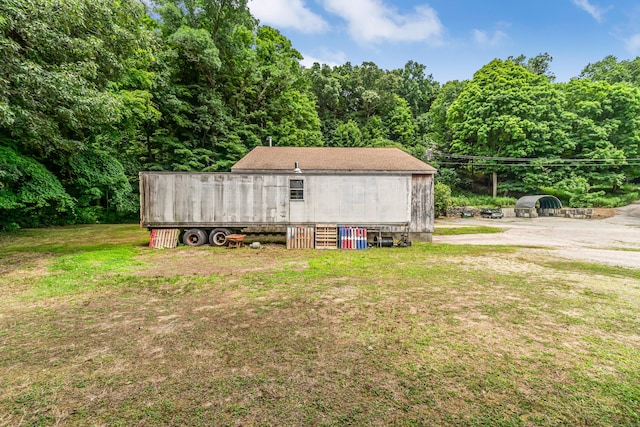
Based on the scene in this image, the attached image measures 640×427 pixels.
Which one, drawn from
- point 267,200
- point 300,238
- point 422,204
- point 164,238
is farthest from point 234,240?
point 422,204

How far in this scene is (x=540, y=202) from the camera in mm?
26203

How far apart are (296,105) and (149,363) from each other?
24487 millimetres

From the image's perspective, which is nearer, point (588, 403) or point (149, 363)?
point (588, 403)

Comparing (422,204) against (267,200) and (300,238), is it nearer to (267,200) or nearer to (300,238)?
(300,238)

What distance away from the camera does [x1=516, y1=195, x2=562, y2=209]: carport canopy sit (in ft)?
78.6

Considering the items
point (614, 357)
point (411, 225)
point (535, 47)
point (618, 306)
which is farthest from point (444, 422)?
point (535, 47)

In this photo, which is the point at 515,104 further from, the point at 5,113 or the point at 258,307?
the point at 5,113

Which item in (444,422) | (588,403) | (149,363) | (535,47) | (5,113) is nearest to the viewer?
(444,422)

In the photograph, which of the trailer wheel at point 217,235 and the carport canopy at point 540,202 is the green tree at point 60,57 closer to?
the trailer wheel at point 217,235

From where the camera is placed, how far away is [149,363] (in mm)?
3205

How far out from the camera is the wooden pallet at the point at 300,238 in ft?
35.7

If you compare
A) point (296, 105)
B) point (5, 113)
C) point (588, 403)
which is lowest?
point (588, 403)

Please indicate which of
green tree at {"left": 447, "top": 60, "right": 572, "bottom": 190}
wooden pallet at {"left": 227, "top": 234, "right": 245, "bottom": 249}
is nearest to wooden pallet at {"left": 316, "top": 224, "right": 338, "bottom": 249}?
wooden pallet at {"left": 227, "top": 234, "right": 245, "bottom": 249}

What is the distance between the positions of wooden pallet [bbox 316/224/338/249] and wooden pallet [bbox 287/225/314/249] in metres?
0.29
